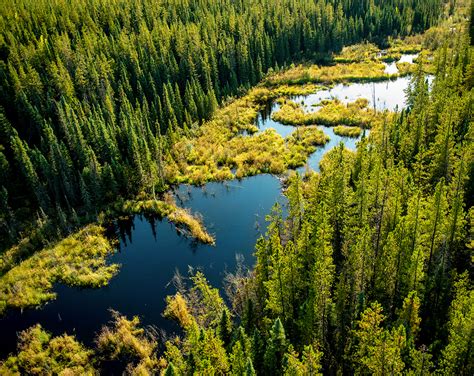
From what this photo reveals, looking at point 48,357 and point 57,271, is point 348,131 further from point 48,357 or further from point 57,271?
point 48,357

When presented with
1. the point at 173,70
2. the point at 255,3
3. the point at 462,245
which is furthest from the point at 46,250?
the point at 255,3

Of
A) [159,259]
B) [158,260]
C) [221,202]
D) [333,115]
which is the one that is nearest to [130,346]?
[158,260]

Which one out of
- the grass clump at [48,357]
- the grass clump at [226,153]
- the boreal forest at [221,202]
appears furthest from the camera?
the grass clump at [226,153]

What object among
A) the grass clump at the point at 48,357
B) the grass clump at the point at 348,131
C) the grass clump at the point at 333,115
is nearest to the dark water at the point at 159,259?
the grass clump at the point at 48,357

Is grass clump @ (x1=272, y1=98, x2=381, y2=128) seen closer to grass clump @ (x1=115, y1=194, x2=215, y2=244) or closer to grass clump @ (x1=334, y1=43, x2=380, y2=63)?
grass clump @ (x1=115, y1=194, x2=215, y2=244)

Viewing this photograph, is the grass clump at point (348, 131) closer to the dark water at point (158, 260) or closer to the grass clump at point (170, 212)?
the dark water at point (158, 260)

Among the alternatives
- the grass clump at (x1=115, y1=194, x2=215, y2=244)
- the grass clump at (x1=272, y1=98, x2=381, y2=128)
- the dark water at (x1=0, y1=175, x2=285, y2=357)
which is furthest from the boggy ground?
the dark water at (x1=0, y1=175, x2=285, y2=357)
